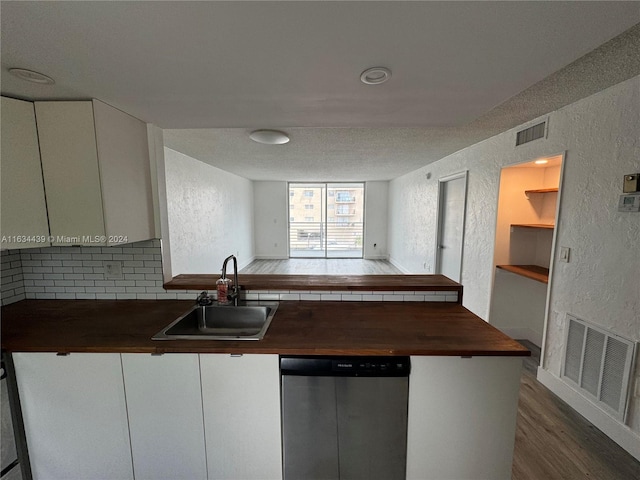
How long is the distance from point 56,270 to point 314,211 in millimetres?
5895

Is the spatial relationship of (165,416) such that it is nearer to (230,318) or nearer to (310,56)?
(230,318)

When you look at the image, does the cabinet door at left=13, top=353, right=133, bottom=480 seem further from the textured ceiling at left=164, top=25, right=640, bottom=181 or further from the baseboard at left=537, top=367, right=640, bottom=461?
the baseboard at left=537, top=367, right=640, bottom=461

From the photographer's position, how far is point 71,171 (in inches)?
52.5

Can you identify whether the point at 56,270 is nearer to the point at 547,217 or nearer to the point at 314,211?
the point at 547,217

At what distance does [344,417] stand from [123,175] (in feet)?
6.09

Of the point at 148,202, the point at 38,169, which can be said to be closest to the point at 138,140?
the point at 148,202

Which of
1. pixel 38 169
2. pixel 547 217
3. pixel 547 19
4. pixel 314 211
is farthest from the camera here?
pixel 314 211

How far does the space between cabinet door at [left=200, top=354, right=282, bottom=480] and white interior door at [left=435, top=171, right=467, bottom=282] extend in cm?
310

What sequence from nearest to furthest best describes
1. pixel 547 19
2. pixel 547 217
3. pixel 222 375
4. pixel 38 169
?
pixel 547 19
pixel 222 375
pixel 38 169
pixel 547 217

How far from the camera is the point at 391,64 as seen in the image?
1.00 m

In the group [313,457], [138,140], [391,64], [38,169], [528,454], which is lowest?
[528,454]

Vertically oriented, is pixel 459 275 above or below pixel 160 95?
below

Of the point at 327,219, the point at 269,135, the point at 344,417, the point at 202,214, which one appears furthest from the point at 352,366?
the point at 327,219

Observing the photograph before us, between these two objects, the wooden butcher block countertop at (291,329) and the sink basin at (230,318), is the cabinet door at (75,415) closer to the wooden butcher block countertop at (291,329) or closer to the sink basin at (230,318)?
the wooden butcher block countertop at (291,329)
